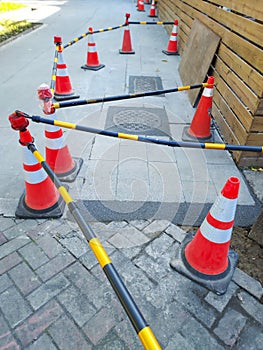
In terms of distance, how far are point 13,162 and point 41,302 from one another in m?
2.00

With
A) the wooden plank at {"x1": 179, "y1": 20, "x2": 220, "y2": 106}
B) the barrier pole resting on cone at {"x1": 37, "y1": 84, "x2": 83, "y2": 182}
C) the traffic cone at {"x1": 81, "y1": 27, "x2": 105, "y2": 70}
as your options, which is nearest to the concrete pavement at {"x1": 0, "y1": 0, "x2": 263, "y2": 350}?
the barrier pole resting on cone at {"x1": 37, "y1": 84, "x2": 83, "y2": 182}

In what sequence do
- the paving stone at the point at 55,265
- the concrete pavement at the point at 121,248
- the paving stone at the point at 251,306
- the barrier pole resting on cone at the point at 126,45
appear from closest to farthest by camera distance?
the concrete pavement at the point at 121,248 → the paving stone at the point at 251,306 → the paving stone at the point at 55,265 → the barrier pole resting on cone at the point at 126,45

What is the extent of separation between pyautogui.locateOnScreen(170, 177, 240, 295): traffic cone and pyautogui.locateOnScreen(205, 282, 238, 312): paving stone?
0.04 meters

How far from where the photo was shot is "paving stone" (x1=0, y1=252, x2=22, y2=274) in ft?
7.13

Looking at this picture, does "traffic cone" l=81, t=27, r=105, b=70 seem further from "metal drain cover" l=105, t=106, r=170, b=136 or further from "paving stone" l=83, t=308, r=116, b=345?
"paving stone" l=83, t=308, r=116, b=345

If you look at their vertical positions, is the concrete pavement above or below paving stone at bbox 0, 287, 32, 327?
above

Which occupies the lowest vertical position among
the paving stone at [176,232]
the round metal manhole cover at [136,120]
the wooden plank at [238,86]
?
the paving stone at [176,232]

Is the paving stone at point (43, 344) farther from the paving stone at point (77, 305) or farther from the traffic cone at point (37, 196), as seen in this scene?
the traffic cone at point (37, 196)

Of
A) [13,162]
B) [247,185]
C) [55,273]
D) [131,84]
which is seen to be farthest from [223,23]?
[55,273]

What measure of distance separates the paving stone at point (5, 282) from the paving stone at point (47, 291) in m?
0.20

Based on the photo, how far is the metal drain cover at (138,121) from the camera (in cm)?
418

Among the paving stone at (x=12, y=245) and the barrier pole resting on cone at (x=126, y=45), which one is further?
the barrier pole resting on cone at (x=126, y=45)

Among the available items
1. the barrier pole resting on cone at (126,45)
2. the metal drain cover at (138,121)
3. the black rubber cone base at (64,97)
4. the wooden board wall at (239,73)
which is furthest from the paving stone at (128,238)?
the barrier pole resting on cone at (126,45)

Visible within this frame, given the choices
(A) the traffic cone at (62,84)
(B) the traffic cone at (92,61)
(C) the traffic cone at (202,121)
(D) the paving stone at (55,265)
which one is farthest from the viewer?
(B) the traffic cone at (92,61)
